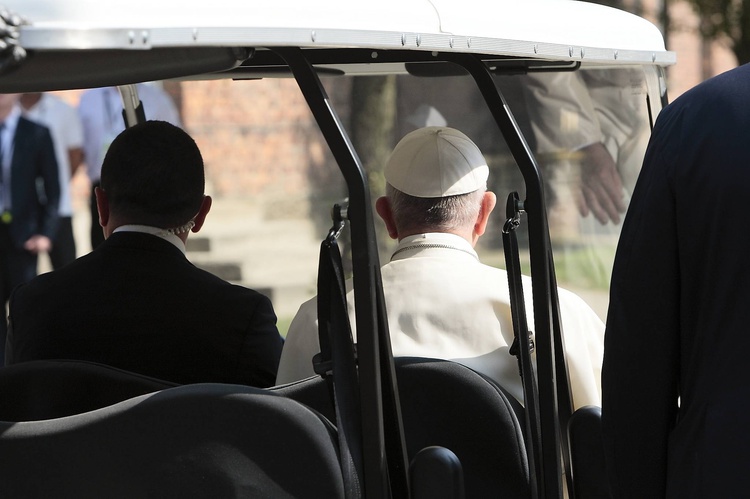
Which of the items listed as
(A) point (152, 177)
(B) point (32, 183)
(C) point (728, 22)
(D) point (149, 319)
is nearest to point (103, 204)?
(A) point (152, 177)

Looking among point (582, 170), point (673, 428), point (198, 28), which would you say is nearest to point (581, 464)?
point (673, 428)

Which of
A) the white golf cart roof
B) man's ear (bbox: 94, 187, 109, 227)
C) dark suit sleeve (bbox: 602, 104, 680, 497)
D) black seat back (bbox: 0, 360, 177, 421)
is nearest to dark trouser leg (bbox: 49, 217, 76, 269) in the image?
man's ear (bbox: 94, 187, 109, 227)

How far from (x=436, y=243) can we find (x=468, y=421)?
74 centimetres

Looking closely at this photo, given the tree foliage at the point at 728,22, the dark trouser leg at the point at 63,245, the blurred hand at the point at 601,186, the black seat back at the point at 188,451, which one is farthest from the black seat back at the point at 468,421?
the tree foliage at the point at 728,22

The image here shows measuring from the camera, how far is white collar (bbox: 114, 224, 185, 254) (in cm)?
290

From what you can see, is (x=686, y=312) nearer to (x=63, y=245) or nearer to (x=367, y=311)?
(x=367, y=311)

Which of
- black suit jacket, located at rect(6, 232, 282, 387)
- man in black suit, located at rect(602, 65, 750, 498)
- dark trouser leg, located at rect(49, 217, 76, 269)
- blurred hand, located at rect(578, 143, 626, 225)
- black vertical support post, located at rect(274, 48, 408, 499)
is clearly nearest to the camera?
man in black suit, located at rect(602, 65, 750, 498)

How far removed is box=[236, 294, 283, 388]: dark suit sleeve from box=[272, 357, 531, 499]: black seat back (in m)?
0.50

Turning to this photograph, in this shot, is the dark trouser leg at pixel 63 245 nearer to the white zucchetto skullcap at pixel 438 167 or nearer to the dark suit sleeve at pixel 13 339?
the dark suit sleeve at pixel 13 339

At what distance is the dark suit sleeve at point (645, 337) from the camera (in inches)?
78.9

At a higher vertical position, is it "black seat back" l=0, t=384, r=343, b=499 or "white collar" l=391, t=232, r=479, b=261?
"white collar" l=391, t=232, r=479, b=261

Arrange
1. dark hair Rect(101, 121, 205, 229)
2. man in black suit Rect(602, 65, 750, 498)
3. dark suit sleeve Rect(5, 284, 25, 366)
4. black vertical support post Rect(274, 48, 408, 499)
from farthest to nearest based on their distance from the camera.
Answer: dark hair Rect(101, 121, 205, 229)
dark suit sleeve Rect(5, 284, 25, 366)
black vertical support post Rect(274, 48, 408, 499)
man in black suit Rect(602, 65, 750, 498)

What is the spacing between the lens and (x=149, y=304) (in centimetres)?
271

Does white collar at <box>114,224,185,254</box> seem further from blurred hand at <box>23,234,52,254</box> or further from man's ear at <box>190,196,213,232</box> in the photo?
blurred hand at <box>23,234,52,254</box>
